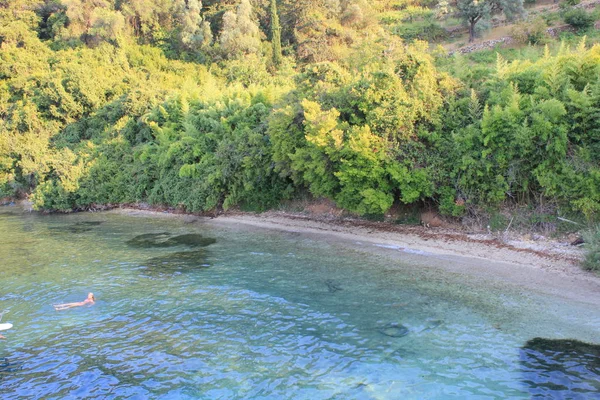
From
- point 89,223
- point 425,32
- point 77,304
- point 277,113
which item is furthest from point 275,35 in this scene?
point 77,304

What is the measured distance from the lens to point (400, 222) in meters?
20.1

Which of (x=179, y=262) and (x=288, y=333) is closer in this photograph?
(x=288, y=333)

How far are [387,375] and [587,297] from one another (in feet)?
22.3

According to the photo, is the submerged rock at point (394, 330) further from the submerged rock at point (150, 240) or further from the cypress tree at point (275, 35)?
the cypress tree at point (275, 35)

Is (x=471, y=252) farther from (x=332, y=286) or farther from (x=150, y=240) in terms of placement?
(x=150, y=240)

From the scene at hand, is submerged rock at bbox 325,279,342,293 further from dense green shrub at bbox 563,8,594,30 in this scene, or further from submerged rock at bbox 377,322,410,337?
dense green shrub at bbox 563,8,594,30

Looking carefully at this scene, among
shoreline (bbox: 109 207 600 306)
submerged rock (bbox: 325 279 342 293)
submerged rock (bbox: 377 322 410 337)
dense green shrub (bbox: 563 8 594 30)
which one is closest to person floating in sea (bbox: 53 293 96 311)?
submerged rock (bbox: 325 279 342 293)

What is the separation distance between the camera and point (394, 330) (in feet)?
37.7

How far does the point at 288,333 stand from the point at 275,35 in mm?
41754

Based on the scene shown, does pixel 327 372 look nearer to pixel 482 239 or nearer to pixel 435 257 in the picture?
pixel 435 257

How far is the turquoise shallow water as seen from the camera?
9.43m

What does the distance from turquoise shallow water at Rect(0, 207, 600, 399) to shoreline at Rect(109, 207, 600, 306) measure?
67cm

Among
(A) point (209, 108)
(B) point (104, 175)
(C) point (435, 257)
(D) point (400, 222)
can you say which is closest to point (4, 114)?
(B) point (104, 175)

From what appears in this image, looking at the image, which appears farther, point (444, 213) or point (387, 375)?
point (444, 213)
